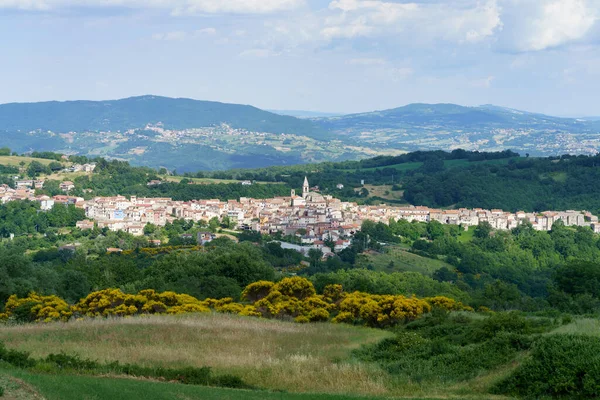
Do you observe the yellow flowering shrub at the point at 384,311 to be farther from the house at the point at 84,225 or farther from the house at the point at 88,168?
the house at the point at 88,168

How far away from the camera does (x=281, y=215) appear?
83.2 metres

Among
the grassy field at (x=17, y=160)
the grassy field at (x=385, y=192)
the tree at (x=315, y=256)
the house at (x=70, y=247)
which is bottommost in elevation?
the tree at (x=315, y=256)

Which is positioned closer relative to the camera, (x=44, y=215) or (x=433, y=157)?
(x=44, y=215)

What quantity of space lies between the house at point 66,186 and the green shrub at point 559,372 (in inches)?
3437

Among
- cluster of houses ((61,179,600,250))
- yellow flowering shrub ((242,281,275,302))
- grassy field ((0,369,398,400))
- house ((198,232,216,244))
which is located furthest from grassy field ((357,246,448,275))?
grassy field ((0,369,398,400))

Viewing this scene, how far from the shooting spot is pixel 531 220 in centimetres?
8006

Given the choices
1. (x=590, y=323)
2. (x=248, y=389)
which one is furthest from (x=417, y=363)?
(x=590, y=323)

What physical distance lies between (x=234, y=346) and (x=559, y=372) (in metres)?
6.24

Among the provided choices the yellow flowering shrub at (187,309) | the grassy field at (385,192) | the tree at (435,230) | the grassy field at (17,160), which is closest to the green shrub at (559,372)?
the yellow flowering shrub at (187,309)

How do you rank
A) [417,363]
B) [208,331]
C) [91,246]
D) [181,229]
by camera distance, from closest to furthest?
[417,363] < [208,331] < [91,246] < [181,229]

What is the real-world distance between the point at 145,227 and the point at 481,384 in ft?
209

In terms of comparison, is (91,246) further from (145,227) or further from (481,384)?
(481,384)

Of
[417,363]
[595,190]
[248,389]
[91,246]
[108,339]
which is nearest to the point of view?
[248,389]

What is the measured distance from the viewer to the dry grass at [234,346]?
Answer: 43.1 ft
